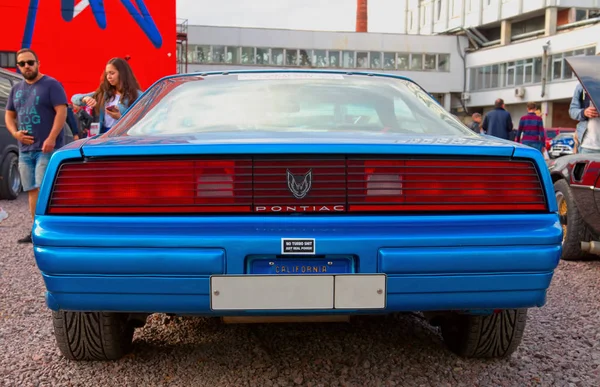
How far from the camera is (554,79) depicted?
33.6 m

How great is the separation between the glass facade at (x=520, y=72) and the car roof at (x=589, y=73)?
96.7ft

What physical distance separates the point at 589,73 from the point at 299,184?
9.92ft

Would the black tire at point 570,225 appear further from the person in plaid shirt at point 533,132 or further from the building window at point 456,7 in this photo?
the building window at point 456,7

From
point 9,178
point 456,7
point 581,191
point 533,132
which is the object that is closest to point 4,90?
point 9,178

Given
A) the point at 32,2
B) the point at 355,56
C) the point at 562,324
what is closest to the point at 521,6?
the point at 355,56

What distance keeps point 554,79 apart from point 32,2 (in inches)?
1133

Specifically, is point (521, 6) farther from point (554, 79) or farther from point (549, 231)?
point (549, 231)

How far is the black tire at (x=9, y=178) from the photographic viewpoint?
8266 millimetres

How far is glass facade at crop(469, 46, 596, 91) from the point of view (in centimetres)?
3284

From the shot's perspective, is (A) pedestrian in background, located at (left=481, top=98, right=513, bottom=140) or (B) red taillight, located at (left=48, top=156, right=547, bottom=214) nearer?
(B) red taillight, located at (left=48, top=156, right=547, bottom=214)

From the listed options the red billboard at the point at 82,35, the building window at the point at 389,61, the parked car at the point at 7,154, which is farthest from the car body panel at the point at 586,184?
the building window at the point at 389,61

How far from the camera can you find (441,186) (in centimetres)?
212

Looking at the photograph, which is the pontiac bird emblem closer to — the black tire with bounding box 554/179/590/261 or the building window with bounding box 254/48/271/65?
the black tire with bounding box 554/179/590/261

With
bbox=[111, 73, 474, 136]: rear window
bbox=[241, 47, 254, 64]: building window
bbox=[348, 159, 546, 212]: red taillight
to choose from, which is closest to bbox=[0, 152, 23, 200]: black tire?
bbox=[111, 73, 474, 136]: rear window
